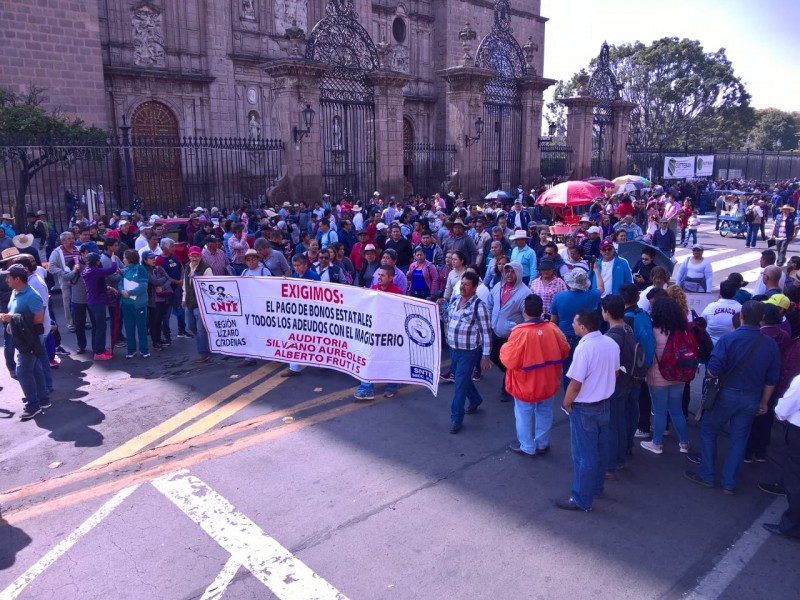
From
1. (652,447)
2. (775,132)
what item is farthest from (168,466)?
(775,132)

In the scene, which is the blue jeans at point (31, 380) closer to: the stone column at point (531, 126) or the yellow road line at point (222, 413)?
the yellow road line at point (222, 413)

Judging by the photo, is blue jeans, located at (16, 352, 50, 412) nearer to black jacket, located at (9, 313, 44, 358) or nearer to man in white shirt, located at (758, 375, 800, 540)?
black jacket, located at (9, 313, 44, 358)

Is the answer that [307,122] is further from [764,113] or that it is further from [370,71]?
[764,113]

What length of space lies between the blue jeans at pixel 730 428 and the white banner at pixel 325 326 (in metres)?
2.65

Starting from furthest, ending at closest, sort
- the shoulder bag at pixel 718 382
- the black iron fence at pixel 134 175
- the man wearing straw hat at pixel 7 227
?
the black iron fence at pixel 134 175 < the man wearing straw hat at pixel 7 227 < the shoulder bag at pixel 718 382

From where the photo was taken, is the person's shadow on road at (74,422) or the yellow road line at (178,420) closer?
the yellow road line at (178,420)

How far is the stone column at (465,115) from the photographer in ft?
74.7

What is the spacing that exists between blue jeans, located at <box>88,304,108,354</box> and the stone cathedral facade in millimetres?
9976

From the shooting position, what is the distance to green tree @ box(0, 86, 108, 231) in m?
14.5

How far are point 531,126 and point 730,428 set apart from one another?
22.6 m

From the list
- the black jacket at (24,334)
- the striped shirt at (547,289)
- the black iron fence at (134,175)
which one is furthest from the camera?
the black iron fence at (134,175)

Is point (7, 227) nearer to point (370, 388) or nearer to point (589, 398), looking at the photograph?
point (370, 388)

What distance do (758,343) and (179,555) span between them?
15.9 ft

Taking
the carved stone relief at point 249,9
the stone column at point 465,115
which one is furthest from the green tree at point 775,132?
the carved stone relief at point 249,9
